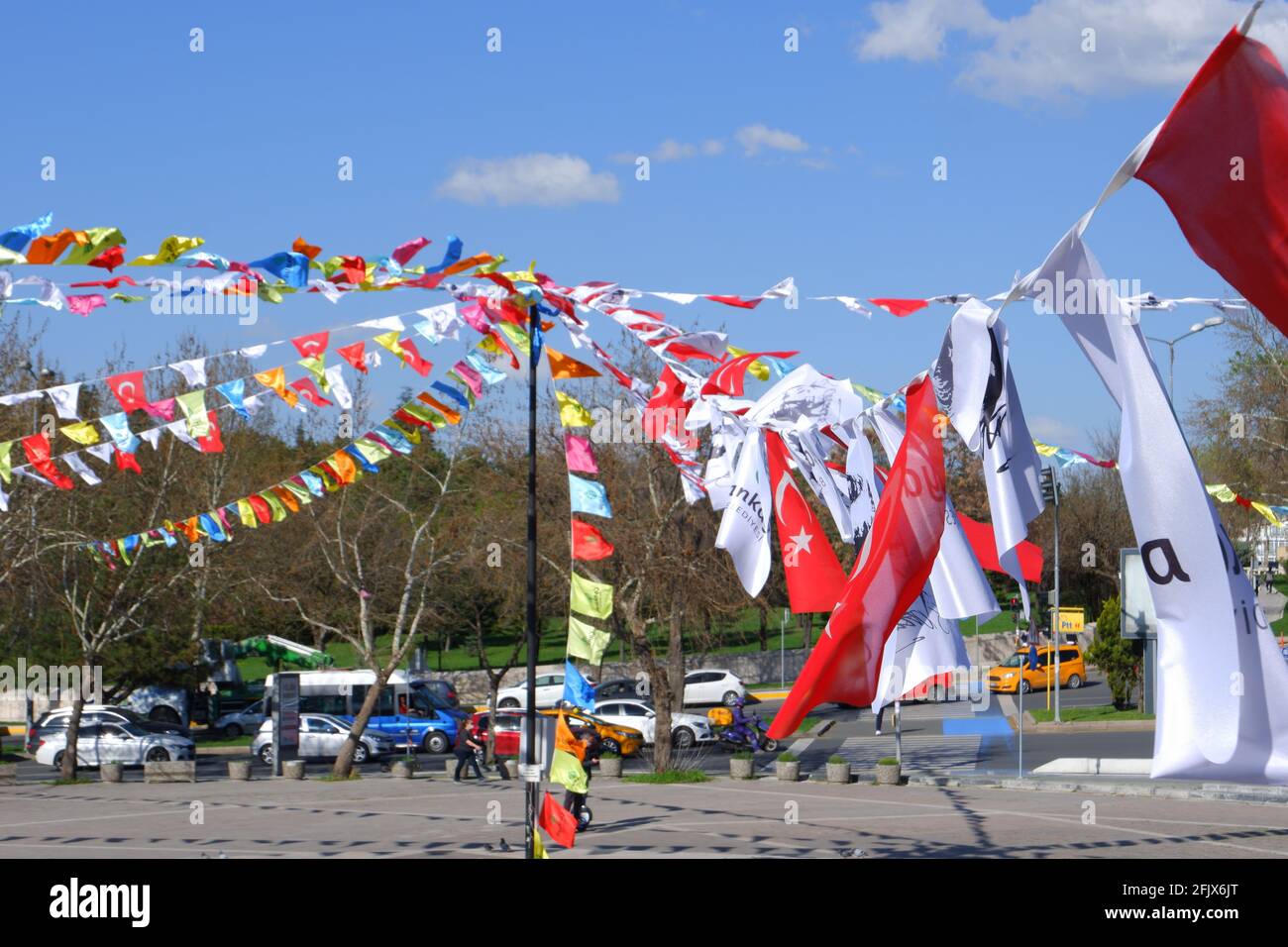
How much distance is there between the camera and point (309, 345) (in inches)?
578

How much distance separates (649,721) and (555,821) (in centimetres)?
2384

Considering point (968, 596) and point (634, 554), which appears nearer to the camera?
point (968, 596)

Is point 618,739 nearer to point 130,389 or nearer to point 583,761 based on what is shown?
point 583,761

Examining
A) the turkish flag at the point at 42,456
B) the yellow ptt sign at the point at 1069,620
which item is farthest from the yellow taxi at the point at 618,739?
the yellow ptt sign at the point at 1069,620

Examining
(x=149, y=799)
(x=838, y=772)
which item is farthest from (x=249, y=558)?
(x=838, y=772)

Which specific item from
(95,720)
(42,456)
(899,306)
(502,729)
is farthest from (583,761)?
(95,720)

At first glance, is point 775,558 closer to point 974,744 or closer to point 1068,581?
point 974,744

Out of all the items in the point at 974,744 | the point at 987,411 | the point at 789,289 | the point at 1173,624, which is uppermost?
the point at 789,289

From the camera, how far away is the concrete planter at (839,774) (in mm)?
26797

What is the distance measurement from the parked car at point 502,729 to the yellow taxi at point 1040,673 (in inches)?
729

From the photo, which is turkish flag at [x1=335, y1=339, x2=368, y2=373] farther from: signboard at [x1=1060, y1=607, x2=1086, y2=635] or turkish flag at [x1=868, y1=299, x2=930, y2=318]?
signboard at [x1=1060, y1=607, x2=1086, y2=635]

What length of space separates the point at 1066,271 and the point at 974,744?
29114 mm

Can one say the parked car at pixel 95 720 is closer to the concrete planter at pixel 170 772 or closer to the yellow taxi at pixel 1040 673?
the concrete planter at pixel 170 772

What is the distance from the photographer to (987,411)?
9062mm
